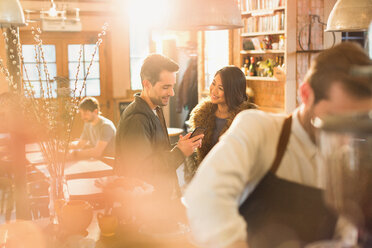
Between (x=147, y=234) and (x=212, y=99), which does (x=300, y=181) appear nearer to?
(x=147, y=234)

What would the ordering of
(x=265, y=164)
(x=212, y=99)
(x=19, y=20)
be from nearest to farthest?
1. (x=265, y=164)
2. (x=19, y=20)
3. (x=212, y=99)

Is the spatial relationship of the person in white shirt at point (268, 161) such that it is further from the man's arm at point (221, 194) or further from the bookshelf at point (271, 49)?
the bookshelf at point (271, 49)

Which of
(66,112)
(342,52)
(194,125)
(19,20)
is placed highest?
(19,20)

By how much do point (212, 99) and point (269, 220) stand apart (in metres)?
2.45

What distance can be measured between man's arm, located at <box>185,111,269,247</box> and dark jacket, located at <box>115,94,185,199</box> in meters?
1.52

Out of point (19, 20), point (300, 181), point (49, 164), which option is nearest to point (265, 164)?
point (300, 181)

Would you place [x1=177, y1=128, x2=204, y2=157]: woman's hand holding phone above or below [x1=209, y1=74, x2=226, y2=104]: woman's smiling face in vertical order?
below

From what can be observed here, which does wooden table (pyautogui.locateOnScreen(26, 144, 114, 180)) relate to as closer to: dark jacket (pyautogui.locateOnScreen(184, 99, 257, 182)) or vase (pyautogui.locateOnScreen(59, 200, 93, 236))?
dark jacket (pyautogui.locateOnScreen(184, 99, 257, 182))

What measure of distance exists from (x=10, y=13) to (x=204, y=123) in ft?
5.46

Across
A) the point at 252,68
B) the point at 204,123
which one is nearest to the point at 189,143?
the point at 204,123

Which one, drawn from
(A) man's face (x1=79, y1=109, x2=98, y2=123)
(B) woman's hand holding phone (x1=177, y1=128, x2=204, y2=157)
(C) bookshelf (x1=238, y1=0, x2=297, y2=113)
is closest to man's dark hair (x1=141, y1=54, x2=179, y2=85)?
(B) woman's hand holding phone (x1=177, y1=128, x2=204, y2=157)

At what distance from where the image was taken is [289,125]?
4.47 feet

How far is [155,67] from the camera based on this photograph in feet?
9.88

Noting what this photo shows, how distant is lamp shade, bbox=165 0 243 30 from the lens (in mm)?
1810
